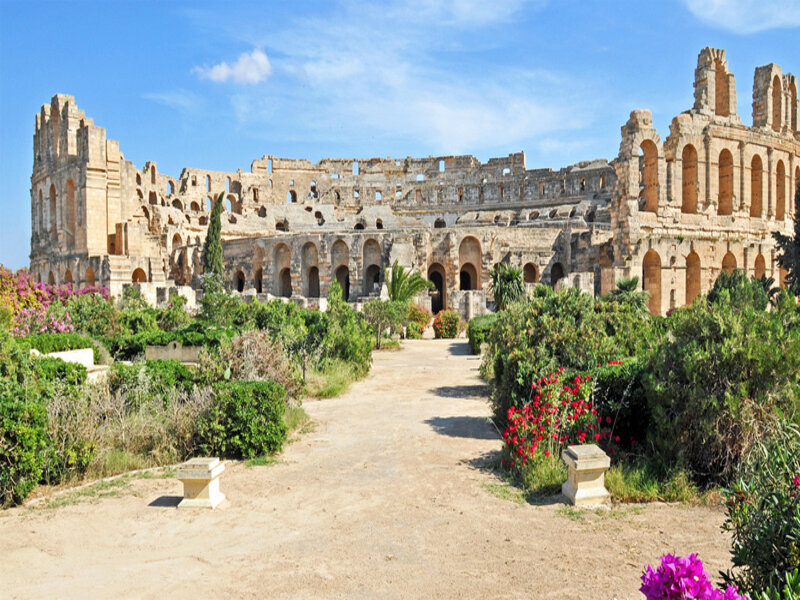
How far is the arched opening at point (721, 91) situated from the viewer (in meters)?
26.5

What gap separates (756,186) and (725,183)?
219cm

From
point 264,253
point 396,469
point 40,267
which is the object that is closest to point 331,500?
point 396,469

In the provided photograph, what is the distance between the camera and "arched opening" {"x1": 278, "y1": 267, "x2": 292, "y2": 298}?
3691 centimetres

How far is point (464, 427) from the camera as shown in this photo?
891 centimetres

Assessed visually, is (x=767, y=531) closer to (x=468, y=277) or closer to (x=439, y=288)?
(x=439, y=288)

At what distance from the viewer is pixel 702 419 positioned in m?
5.92

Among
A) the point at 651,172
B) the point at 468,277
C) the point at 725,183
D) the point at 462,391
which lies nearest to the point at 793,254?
the point at 725,183

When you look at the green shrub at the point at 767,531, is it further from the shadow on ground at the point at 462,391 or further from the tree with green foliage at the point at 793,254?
the tree with green foliage at the point at 793,254

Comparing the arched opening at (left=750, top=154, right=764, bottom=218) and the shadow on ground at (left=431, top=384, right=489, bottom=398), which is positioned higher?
the arched opening at (left=750, top=154, right=764, bottom=218)

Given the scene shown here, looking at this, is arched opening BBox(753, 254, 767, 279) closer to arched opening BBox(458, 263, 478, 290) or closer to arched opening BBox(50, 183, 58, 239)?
arched opening BBox(458, 263, 478, 290)

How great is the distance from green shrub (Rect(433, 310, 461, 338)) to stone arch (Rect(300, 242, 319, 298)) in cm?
1276

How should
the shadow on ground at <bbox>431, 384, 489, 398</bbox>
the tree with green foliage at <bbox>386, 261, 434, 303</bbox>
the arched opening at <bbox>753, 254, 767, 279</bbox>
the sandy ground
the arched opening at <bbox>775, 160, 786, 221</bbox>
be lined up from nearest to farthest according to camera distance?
1. the sandy ground
2. the shadow on ground at <bbox>431, 384, 489, 398</bbox>
3. the tree with green foliage at <bbox>386, 261, 434, 303</bbox>
4. the arched opening at <bbox>753, 254, 767, 279</bbox>
5. the arched opening at <bbox>775, 160, 786, 221</bbox>

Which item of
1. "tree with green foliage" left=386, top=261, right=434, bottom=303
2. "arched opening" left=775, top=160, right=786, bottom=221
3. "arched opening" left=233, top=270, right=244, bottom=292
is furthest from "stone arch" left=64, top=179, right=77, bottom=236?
"arched opening" left=775, top=160, right=786, bottom=221

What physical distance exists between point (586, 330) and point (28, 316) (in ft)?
40.0
